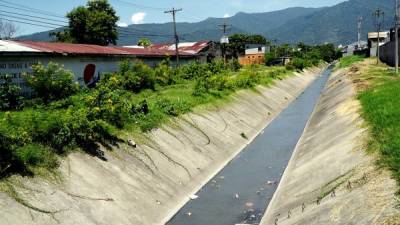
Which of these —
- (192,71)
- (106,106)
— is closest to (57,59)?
(106,106)

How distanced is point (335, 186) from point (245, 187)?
695 cm

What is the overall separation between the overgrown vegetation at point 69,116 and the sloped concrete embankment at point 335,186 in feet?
28.6

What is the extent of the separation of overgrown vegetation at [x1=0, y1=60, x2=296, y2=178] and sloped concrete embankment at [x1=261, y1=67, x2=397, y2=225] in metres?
8.73

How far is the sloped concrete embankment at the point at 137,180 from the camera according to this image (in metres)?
16.5

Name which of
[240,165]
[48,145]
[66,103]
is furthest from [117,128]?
[240,165]

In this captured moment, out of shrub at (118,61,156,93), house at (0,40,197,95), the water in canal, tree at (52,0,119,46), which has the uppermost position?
tree at (52,0,119,46)

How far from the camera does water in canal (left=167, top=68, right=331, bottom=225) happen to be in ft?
65.8

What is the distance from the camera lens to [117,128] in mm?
25422

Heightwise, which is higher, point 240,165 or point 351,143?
point 351,143

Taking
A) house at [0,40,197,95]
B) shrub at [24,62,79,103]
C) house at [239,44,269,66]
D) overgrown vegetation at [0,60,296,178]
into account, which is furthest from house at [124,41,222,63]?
house at [239,44,269,66]

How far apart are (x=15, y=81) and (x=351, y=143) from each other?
21.7 meters

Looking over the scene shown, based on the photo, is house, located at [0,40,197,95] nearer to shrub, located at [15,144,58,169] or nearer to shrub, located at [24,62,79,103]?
shrub, located at [24,62,79,103]

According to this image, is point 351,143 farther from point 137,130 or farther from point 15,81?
point 15,81

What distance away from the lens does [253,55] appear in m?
143
